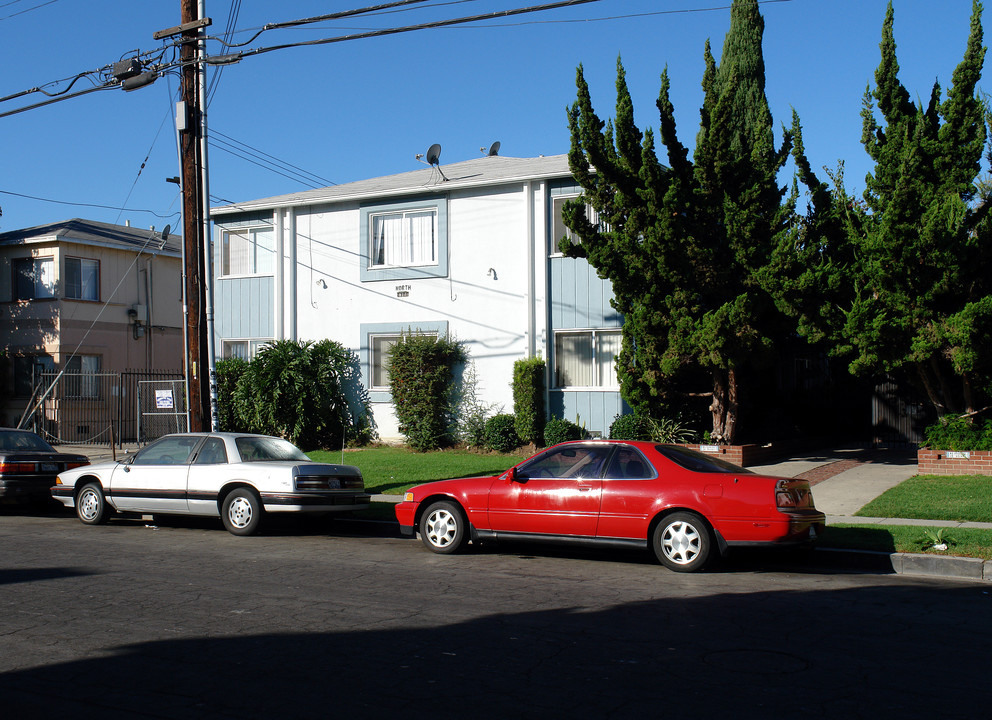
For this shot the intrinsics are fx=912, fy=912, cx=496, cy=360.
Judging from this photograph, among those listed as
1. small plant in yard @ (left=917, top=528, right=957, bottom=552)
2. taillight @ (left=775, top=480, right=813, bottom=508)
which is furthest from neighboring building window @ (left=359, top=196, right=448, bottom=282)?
small plant in yard @ (left=917, top=528, right=957, bottom=552)

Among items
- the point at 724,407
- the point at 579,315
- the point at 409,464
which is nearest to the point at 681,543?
the point at 724,407

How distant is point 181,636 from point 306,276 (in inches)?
674

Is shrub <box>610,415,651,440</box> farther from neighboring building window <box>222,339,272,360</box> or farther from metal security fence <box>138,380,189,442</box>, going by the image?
metal security fence <box>138,380,189,442</box>

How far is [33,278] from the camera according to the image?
27.6 metres

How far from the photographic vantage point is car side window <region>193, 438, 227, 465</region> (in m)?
12.1

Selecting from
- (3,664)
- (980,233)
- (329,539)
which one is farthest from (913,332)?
(3,664)

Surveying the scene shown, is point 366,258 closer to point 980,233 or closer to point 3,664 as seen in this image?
point 980,233

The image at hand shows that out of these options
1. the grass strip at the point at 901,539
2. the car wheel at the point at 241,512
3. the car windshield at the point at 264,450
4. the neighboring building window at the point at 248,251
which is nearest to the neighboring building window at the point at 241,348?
the neighboring building window at the point at 248,251

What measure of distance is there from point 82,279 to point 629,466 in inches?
921

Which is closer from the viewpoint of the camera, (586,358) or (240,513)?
(240,513)

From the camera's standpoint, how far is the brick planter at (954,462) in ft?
48.1

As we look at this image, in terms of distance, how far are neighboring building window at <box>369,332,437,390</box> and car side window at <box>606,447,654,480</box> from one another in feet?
42.6

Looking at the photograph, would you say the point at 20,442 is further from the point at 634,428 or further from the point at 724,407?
the point at 724,407

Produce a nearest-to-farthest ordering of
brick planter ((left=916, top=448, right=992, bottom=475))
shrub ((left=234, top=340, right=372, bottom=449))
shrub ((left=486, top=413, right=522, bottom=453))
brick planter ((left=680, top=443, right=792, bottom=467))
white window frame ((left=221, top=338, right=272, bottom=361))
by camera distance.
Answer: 1. brick planter ((left=916, top=448, right=992, bottom=475))
2. brick planter ((left=680, top=443, right=792, bottom=467))
3. shrub ((left=486, top=413, right=522, bottom=453))
4. shrub ((left=234, top=340, right=372, bottom=449))
5. white window frame ((left=221, top=338, right=272, bottom=361))
